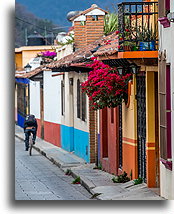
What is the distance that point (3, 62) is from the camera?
9867mm

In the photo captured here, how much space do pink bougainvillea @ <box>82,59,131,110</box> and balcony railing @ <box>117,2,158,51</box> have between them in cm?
170

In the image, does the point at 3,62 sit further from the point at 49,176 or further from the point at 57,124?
the point at 57,124

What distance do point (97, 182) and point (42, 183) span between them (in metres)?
1.44

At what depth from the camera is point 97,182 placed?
16.0 metres

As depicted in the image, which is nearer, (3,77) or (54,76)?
(3,77)

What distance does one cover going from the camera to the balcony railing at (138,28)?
13398 mm

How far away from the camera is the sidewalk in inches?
534

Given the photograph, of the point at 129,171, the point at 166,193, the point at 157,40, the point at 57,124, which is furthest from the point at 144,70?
the point at 57,124

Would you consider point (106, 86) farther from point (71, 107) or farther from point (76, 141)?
point (71, 107)

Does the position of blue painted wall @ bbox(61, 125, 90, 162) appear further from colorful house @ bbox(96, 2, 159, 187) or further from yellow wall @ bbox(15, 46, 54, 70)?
yellow wall @ bbox(15, 46, 54, 70)

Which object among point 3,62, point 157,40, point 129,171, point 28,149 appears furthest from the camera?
point 28,149

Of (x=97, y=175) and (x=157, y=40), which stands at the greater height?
(x=157, y=40)

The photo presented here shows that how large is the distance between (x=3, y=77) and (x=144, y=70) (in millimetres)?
4971

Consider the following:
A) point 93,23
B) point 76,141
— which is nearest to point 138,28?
point 93,23
